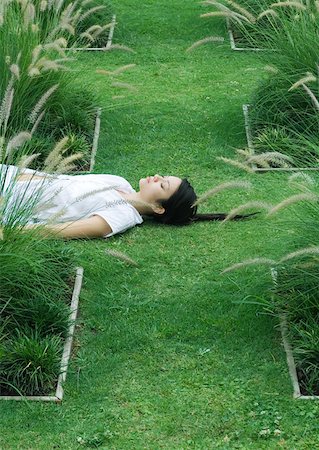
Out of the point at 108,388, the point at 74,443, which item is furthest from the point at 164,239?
the point at 74,443

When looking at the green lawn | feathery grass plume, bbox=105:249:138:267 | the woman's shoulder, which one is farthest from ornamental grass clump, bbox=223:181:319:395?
the woman's shoulder

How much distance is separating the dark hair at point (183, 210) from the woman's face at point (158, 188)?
0.03 metres

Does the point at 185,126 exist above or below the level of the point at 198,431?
below

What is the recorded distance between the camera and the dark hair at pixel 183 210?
8031mm

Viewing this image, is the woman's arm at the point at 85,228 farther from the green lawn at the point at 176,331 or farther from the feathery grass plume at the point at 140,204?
the feathery grass plume at the point at 140,204

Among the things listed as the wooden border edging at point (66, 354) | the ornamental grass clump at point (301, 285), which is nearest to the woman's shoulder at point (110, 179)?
the wooden border edging at point (66, 354)

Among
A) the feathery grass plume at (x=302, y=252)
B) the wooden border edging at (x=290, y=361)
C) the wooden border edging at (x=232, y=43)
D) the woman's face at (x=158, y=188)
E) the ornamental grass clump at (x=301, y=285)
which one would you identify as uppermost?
the feathery grass plume at (x=302, y=252)

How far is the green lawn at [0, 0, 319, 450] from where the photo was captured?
6012 mm

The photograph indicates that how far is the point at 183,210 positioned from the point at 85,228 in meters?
0.75

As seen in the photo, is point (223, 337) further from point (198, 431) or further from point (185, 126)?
point (185, 126)

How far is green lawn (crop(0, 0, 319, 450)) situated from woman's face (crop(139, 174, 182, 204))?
248 mm

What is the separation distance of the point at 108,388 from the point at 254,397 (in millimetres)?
785

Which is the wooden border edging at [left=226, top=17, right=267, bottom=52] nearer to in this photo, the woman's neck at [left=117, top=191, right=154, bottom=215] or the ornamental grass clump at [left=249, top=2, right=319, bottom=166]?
the ornamental grass clump at [left=249, top=2, right=319, bottom=166]

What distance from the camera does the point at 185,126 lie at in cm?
989
